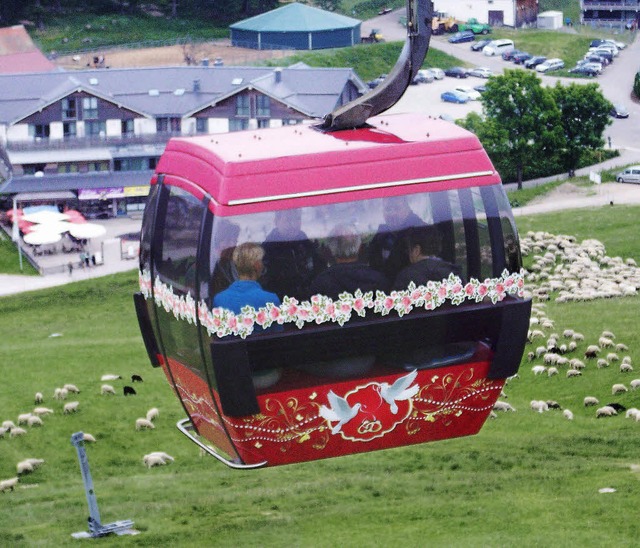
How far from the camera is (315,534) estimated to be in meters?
29.0

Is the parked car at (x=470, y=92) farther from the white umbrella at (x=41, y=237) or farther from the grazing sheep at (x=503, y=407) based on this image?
the grazing sheep at (x=503, y=407)

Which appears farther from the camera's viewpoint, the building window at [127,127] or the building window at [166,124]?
the building window at [166,124]

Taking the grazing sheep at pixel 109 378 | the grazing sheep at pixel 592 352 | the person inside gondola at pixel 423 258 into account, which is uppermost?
the person inside gondola at pixel 423 258

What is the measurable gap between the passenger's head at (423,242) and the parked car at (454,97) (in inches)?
3524

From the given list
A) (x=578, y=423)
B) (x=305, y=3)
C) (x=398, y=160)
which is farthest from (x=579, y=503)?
(x=305, y=3)

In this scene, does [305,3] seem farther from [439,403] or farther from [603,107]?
[439,403]

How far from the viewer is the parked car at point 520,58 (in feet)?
396

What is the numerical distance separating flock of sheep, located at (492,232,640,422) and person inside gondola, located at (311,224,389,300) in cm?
2035

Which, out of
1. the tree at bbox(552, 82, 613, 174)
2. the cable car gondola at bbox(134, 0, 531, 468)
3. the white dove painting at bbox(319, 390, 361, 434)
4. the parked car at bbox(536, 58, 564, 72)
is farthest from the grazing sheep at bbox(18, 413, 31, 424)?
the parked car at bbox(536, 58, 564, 72)

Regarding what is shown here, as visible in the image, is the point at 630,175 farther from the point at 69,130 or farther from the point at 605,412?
the point at 605,412

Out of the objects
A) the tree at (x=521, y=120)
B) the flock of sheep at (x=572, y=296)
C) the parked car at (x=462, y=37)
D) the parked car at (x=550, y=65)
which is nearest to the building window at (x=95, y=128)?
the tree at (x=521, y=120)

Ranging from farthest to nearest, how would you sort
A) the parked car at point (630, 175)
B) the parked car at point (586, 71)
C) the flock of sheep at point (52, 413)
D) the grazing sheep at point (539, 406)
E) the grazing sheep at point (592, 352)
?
the parked car at point (586, 71)
the parked car at point (630, 175)
the grazing sheep at point (592, 352)
the grazing sheep at point (539, 406)
the flock of sheep at point (52, 413)

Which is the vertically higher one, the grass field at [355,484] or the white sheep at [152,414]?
the grass field at [355,484]

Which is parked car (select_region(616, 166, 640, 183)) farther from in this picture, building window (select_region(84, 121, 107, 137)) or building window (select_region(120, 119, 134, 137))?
building window (select_region(84, 121, 107, 137))
